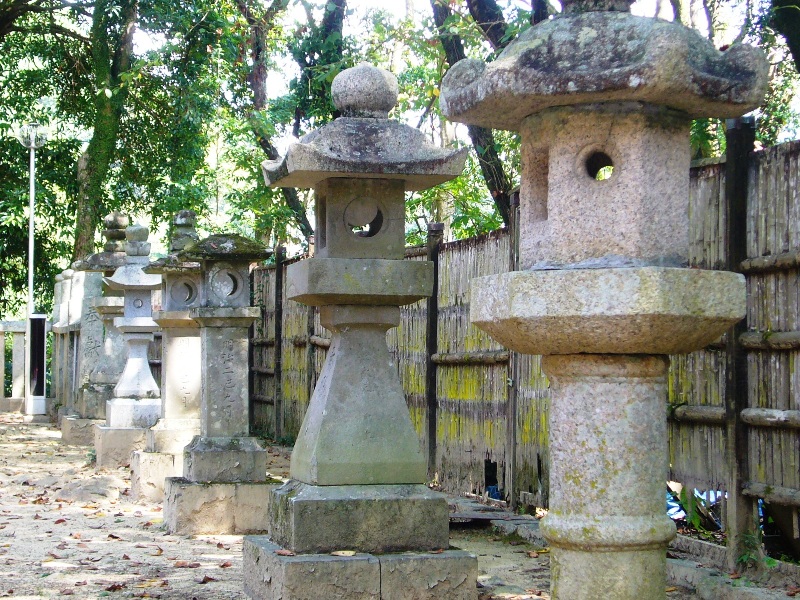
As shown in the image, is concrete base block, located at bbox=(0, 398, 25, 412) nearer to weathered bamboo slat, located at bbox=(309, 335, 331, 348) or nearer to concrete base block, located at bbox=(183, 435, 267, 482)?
weathered bamboo slat, located at bbox=(309, 335, 331, 348)

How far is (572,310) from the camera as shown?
359cm

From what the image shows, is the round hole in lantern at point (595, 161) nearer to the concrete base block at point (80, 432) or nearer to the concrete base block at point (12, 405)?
the concrete base block at point (80, 432)

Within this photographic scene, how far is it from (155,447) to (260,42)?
1068cm

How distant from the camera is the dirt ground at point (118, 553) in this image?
6.52 metres

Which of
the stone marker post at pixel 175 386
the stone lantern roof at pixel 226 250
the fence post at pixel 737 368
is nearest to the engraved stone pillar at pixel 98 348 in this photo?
the stone marker post at pixel 175 386

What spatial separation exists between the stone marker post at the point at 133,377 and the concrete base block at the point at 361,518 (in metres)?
6.69

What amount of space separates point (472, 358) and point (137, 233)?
5025mm

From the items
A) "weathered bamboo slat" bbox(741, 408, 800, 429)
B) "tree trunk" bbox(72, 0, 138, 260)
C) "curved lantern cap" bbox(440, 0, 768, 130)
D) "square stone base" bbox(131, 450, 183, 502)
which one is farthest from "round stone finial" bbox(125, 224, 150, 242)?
"curved lantern cap" bbox(440, 0, 768, 130)

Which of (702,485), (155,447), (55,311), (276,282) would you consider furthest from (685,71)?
(55,311)

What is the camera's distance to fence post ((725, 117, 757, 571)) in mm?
5945

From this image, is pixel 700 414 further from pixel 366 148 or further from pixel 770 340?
pixel 366 148

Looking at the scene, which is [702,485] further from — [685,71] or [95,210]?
[95,210]

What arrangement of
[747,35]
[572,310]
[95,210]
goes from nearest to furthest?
[572,310] → [747,35] → [95,210]

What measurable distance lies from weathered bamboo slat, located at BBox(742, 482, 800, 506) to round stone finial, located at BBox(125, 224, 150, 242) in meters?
8.30
